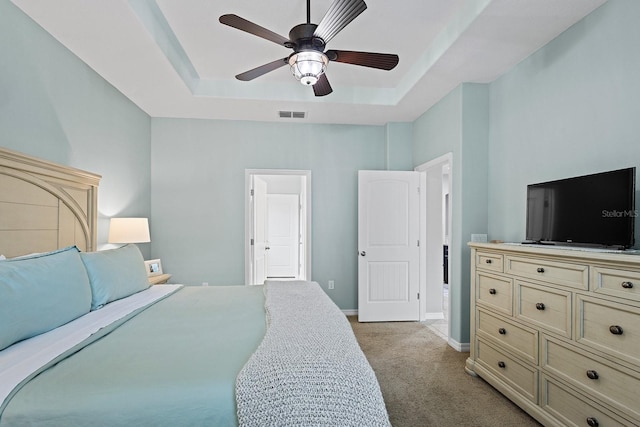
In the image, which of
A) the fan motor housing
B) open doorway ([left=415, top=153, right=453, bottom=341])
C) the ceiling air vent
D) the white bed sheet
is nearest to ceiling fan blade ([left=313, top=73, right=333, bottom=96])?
the fan motor housing

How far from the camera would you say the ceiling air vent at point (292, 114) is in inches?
160

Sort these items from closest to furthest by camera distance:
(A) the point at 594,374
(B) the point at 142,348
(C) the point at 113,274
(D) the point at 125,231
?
(B) the point at 142,348
(A) the point at 594,374
(C) the point at 113,274
(D) the point at 125,231

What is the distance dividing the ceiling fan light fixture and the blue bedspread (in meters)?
1.62

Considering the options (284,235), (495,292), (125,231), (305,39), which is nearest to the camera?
(305,39)

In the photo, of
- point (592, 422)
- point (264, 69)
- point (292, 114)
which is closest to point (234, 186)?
point (292, 114)

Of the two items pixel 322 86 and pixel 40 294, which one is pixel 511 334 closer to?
pixel 322 86

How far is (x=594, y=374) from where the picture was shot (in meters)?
1.67

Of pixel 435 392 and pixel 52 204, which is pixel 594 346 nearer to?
pixel 435 392

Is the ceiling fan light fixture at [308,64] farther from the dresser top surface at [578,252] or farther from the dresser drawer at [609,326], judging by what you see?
the dresser drawer at [609,326]

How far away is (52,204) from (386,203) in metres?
3.36

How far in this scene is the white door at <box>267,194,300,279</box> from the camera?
775cm

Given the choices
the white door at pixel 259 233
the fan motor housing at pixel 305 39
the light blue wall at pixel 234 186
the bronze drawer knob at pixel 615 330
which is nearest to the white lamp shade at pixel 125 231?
the light blue wall at pixel 234 186

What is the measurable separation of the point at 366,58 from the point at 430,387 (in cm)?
247

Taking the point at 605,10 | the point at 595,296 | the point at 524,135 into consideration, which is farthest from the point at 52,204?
the point at 605,10
